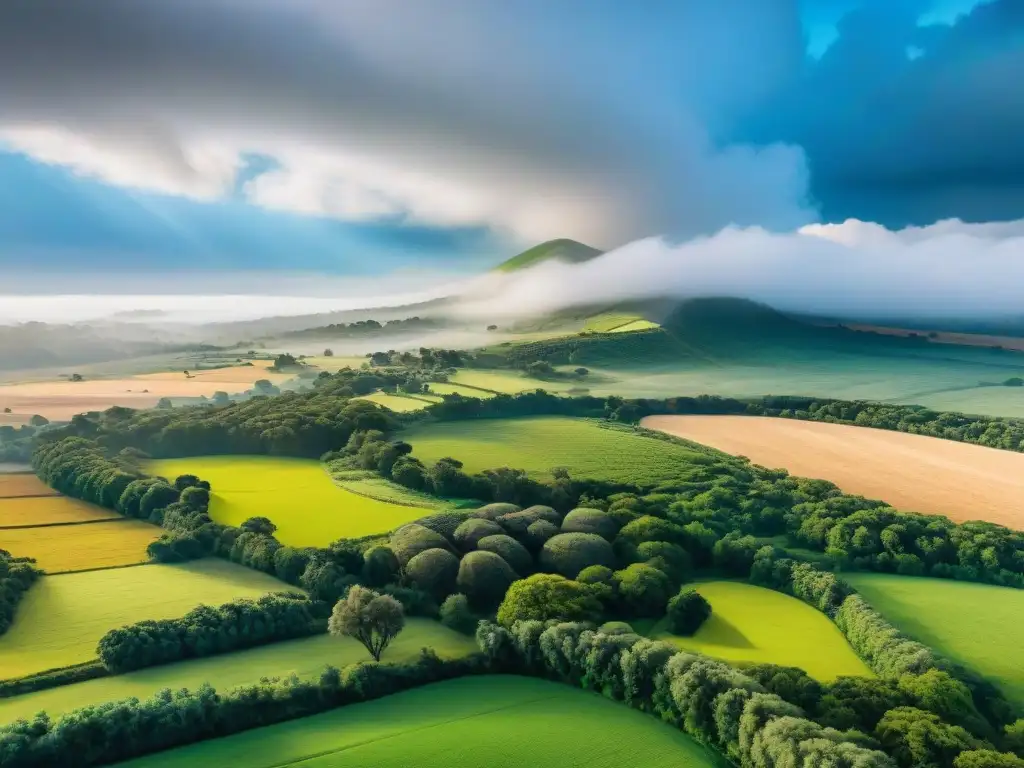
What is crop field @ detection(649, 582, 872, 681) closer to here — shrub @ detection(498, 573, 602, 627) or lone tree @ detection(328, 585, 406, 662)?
Answer: shrub @ detection(498, 573, 602, 627)

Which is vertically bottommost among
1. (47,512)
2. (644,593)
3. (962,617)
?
(962,617)

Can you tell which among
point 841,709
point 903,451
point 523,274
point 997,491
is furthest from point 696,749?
point 523,274

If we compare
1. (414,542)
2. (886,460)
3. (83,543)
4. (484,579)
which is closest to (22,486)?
(83,543)

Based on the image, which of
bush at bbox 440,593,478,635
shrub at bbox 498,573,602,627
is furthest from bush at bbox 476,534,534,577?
bush at bbox 440,593,478,635

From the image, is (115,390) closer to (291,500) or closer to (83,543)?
(291,500)

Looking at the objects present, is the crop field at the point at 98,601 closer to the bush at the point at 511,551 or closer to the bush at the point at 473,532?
the bush at the point at 473,532

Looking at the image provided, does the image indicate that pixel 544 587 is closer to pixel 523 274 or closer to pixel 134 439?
pixel 134 439

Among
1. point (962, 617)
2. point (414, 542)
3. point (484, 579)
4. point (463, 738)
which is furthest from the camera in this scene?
point (414, 542)
